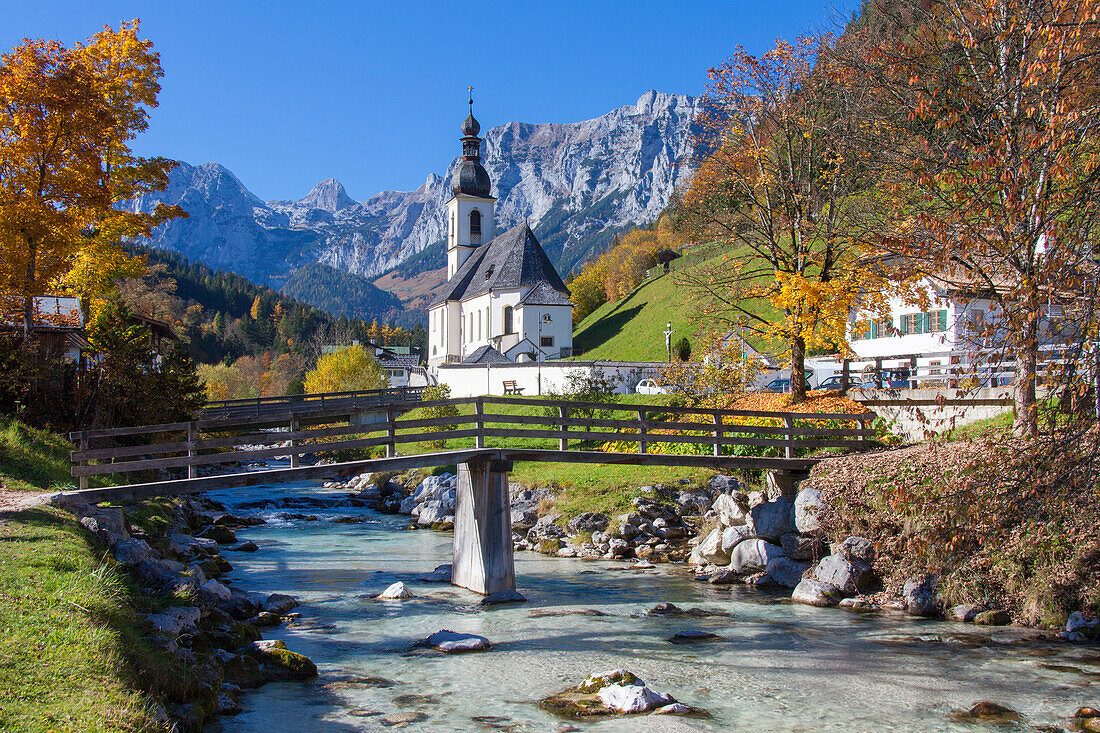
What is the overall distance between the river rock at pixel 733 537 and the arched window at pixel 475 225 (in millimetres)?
79018

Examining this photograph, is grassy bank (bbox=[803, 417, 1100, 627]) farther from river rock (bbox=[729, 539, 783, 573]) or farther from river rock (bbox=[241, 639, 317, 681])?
river rock (bbox=[241, 639, 317, 681])

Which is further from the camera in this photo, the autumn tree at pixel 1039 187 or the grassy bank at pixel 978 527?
the grassy bank at pixel 978 527

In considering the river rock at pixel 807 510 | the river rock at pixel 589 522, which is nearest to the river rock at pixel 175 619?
the river rock at pixel 807 510

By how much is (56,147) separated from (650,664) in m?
22.0

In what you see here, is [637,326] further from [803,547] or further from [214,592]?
[214,592]

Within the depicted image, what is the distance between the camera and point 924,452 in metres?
17.0

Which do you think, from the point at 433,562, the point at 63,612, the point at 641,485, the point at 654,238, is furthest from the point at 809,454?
the point at 654,238

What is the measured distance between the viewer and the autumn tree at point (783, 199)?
855 inches

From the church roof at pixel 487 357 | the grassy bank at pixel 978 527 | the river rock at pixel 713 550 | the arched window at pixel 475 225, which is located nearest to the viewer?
the grassy bank at pixel 978 527

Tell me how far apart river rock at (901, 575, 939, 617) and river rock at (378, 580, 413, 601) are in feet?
31.1

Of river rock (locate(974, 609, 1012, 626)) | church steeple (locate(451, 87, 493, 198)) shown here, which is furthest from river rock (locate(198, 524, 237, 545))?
church steeple (locate(451, 87, 493, 198))

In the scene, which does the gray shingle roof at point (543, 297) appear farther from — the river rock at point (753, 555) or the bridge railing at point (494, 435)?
the river rock at point (753, 555)

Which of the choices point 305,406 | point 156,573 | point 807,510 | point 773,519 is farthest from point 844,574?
point 305,406

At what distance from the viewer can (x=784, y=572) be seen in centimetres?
1683
